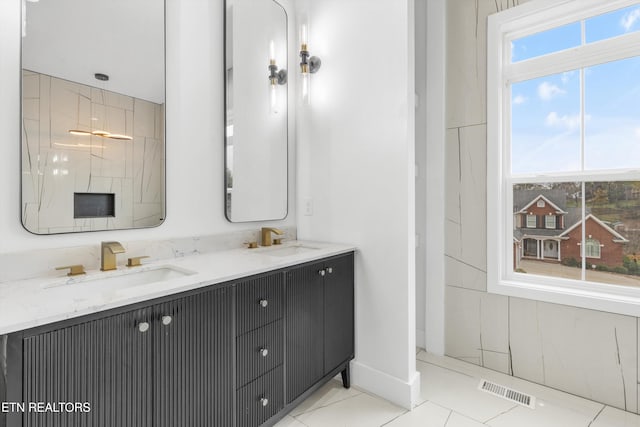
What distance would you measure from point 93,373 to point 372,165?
1653mm

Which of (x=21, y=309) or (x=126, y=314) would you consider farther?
(x=126, y=314)

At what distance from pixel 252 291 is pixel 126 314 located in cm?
51

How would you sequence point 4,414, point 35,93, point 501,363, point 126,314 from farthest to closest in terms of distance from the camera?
point 501,363
point 35,93
point 126,314
point 4,414

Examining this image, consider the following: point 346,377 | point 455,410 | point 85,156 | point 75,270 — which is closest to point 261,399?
point 346,377

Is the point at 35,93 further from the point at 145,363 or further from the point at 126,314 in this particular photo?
the point at 145,363

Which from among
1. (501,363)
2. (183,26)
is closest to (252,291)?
(183,26)

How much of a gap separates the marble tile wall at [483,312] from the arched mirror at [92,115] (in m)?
1.95

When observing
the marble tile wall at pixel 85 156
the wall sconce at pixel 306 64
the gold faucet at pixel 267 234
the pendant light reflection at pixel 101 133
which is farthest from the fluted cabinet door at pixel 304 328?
the wall sconce at pixel 306 64

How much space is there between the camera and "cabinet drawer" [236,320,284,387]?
1.43 m

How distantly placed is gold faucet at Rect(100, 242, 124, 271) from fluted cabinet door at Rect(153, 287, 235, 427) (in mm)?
464

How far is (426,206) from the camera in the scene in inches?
103

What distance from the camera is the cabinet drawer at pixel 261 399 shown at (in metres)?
1.44

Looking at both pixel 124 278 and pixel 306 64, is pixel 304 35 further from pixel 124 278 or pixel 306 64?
pixel 124 278

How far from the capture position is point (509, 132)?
2311 mm
